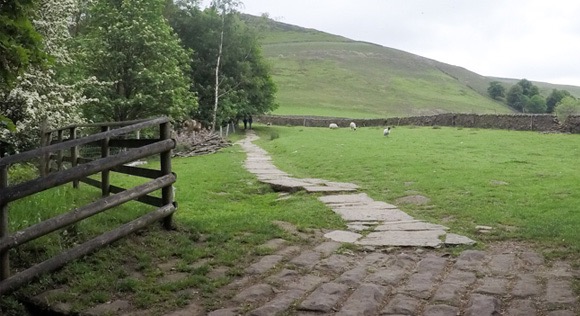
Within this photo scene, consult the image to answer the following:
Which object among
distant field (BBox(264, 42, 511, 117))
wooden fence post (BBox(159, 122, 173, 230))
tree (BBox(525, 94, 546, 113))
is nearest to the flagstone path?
wooden fence post (BBox(159, 122, 173, 230))

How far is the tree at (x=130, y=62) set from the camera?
2325 centimetres

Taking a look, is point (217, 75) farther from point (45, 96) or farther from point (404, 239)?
point (404, 239)

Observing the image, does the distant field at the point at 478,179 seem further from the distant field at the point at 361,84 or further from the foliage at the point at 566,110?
the distant field at the point at 361,84

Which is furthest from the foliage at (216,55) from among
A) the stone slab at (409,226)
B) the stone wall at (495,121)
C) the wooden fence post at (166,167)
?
the wooden fence post at (166,167)

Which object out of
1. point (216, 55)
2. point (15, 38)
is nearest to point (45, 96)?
point (15, 38)

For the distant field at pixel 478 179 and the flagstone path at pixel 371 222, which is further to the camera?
the distant field at pixel 478 179

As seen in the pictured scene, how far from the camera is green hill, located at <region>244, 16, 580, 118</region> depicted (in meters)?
81.8

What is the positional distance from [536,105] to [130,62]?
78119 mm

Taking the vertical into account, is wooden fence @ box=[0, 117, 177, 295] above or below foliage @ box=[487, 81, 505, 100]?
below

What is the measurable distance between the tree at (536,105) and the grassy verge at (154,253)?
280 ft

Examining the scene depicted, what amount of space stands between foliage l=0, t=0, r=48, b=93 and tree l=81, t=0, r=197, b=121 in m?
18.2

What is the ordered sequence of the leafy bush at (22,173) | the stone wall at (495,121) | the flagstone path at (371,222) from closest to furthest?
the flagstone path at (371,222), the leafy bush at (22,173), the stone wall at (495,121)

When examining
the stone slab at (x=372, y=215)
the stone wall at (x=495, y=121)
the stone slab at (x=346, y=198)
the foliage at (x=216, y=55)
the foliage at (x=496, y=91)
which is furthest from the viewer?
the foliage at (x=496, y=91)

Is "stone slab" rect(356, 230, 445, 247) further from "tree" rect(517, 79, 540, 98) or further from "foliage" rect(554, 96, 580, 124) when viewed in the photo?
"tree" rect(517, 79, 540, 98)
